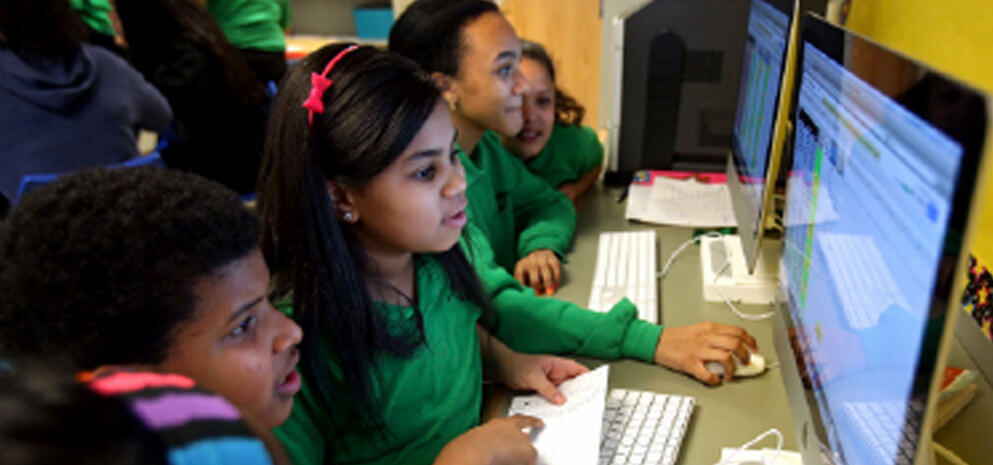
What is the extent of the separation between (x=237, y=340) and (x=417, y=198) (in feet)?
1.04

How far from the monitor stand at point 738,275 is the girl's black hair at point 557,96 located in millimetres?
660

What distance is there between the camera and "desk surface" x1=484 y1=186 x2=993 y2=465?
718mm

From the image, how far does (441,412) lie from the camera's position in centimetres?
84

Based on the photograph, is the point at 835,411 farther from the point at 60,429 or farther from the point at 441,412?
the point at 60,429

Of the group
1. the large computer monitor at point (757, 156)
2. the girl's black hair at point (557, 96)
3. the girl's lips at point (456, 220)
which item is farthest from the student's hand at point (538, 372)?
the girl's black hair at point (557, 96)

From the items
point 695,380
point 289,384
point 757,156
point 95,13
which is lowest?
point 695,380

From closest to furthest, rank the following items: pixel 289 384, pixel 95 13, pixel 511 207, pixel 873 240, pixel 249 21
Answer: pixel 873 240 → pixel 289 384 → pixel 511 207 → pixel 95 13 → pixel 249 21

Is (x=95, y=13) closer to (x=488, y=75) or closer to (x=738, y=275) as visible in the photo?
(x=488, y=75)

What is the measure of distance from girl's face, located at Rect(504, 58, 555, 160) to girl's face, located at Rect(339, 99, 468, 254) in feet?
2.43

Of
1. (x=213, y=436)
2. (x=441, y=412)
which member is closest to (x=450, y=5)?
(x=441, y=412)

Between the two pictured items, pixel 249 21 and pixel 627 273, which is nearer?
pixel 627 273

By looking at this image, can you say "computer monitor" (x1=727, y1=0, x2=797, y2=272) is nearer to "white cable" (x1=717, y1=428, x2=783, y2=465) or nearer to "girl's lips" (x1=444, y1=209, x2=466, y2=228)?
"white cable" (x1=717, y1=428, x2=783, y2=465)

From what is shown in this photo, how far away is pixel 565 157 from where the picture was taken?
5.45ft

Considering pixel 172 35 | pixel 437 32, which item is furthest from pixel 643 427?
pixel 172 35
